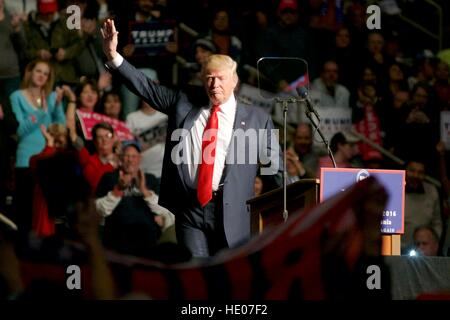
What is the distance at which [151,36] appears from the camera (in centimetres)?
1028

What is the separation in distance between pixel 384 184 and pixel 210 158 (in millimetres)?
1049

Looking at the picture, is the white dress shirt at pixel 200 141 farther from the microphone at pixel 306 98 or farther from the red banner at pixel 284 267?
the red banner at pixel 284 267

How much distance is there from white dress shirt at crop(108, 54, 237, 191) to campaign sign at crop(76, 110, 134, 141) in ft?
9.97

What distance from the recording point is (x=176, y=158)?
662 centimetres

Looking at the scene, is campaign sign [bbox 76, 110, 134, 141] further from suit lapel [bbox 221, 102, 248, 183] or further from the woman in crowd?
suit lapel [bbox 221, 102, 248, 183]

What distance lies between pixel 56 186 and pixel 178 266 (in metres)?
4.27

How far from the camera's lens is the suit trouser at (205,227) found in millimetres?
6578

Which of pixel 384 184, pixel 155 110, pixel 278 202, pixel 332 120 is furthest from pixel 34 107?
pixel 384 184

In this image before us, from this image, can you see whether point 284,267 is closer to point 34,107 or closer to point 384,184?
point 384,184

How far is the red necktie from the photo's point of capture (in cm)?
652

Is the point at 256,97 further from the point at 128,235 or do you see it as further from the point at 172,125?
the point at 172,125

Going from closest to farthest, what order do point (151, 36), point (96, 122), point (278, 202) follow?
1. point (278, 202)
2. point (96, 122)
3. point (151, 36)

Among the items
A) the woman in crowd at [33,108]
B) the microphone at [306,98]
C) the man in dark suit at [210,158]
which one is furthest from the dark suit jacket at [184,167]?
the woman in crowd at [33,108]

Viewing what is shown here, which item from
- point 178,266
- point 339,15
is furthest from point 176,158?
point 339,15
